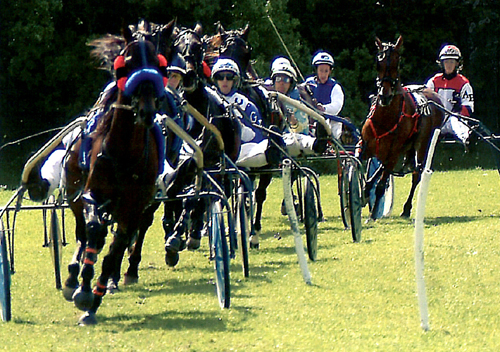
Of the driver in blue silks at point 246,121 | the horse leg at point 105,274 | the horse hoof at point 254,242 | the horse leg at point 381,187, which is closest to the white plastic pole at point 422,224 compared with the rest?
the horse leg at point 105,274

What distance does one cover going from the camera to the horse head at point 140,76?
25.7 ft

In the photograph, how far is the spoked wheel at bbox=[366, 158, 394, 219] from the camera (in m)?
15.1

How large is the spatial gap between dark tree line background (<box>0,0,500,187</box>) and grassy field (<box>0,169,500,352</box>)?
12697 mm

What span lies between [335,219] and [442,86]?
2.57m

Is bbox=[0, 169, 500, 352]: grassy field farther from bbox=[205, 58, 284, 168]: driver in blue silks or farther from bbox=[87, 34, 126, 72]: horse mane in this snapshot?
bbox=[87, 34, 126, 72]: horse mane

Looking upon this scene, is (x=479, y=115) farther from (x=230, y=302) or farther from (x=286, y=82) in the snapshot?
(x=230, y=302)

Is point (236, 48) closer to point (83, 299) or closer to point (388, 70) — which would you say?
point (388, 70)

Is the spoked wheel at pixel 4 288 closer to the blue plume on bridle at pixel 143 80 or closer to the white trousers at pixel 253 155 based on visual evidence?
the blue plume on bridle at pixel 143 80

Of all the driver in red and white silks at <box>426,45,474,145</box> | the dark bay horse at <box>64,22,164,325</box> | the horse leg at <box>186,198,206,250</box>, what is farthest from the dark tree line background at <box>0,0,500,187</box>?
the dark bay horse at <box>64,22,164,325</box>

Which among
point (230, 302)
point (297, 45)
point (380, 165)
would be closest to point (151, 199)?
point (230, 302)

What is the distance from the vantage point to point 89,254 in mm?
8398

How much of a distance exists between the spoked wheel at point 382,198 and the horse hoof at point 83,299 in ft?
23.5

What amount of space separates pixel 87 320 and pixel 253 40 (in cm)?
1935

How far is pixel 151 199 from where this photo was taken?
869cm
